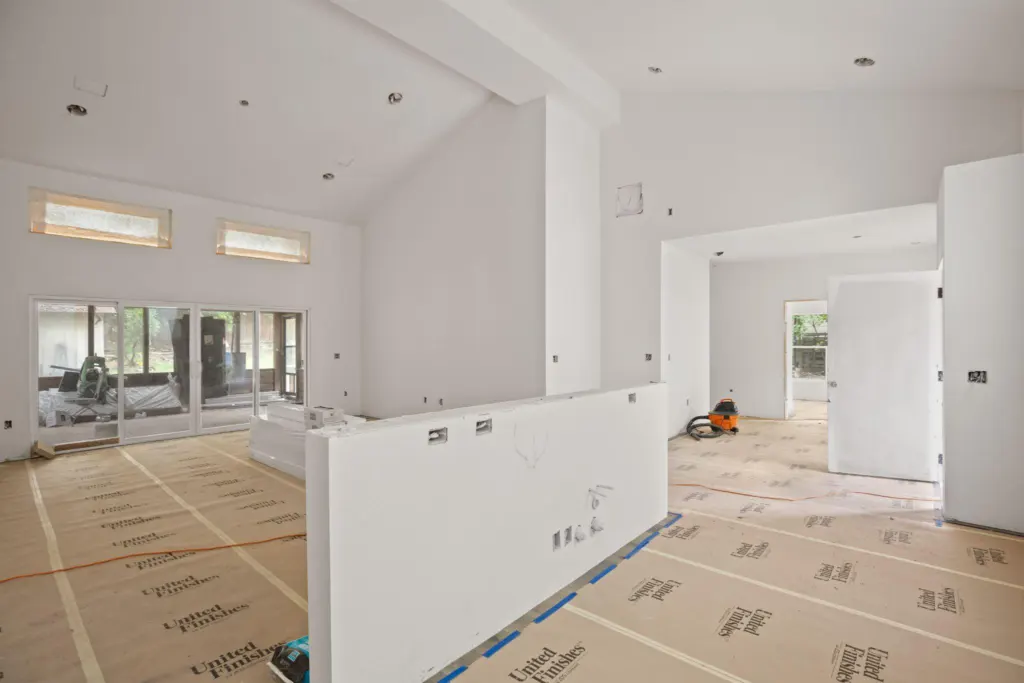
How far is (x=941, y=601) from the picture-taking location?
8.68 ft

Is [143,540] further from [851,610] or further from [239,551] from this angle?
[851,610]

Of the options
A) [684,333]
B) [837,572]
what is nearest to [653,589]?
[837,572]

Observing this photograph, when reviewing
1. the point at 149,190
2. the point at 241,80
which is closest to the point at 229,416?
the point at 149,190

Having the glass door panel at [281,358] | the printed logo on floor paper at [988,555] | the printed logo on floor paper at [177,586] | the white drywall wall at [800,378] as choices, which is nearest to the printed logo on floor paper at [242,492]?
the printed logo on floor paper at [177,586]

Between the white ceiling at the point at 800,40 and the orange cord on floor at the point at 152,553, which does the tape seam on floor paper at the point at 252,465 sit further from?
the white ceiling at the point at 800,40

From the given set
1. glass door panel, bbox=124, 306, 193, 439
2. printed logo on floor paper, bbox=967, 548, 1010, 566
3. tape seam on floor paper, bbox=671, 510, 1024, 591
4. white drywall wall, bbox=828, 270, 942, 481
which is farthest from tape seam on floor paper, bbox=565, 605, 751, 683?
glass door panel, bbox=124, 306, 193, 439

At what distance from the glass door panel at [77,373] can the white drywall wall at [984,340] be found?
8.84 meters

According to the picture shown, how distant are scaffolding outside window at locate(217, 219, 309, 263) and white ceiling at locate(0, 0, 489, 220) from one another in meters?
0.43

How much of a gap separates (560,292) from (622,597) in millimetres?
4174

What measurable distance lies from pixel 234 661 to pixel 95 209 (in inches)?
259

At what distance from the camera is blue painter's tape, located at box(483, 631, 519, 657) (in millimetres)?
2184

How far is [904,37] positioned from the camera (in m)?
3.90

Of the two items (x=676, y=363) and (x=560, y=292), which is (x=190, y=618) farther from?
(x=676, y=363)

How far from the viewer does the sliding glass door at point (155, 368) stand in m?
6.31
